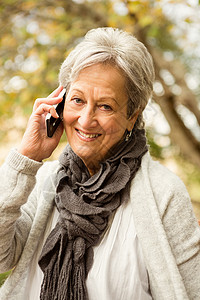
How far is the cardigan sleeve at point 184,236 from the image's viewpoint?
1.35 metres

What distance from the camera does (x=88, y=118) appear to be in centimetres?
137

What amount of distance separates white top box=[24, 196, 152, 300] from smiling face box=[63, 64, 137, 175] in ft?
0.93

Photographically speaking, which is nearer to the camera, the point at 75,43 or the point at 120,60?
the point at 120,60

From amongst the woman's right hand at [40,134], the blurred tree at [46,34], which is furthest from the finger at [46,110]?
the blurred tree at [46,34]

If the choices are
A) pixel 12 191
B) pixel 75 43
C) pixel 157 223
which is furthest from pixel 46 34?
pixel 157 223

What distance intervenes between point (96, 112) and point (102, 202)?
1.21 feet

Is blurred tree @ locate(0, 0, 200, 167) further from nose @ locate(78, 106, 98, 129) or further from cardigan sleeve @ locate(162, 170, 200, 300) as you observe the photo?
cardigan sleeve @ locate(162, 170, 200, 300)

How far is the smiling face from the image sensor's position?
135cm

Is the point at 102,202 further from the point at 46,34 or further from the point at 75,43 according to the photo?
the point at 46,34

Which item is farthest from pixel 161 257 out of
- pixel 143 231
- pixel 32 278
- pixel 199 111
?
pixel 199 111

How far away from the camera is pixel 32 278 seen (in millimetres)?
1544

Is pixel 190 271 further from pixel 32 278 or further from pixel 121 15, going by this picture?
pixel 121 15

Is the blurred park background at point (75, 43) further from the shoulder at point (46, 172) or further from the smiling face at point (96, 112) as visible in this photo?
the smiling face at point (96, 112)

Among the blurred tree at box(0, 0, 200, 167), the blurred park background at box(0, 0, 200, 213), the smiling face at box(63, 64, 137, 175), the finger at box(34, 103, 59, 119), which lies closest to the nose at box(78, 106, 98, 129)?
the smiling face at box(63, 64, 137, 175)
